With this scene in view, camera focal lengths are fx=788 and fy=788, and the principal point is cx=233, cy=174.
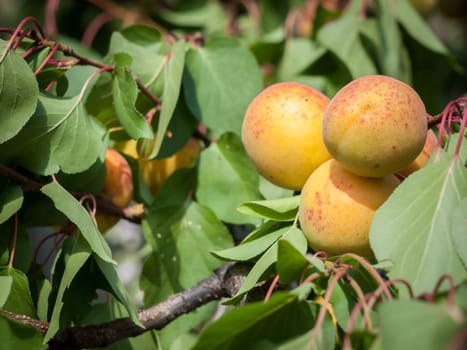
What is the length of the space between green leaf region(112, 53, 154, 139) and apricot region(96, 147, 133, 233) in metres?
0.07

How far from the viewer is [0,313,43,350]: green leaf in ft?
2.07

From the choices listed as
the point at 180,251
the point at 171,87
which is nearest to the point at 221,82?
the point at 171,87

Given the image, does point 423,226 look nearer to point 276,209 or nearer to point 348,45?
point 276,209

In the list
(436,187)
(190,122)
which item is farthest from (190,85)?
(436,187)

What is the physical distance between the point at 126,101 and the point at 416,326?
1.53 feet

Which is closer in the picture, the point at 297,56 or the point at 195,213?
the point at 195,213

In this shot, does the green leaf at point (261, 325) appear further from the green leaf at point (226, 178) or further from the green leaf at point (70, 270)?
the green leaf at point (226, 178)

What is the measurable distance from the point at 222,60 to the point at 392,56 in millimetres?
341

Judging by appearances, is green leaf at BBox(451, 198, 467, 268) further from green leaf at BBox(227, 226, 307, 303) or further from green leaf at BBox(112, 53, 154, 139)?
green leaf at BBox(112, 53, 154, 139)

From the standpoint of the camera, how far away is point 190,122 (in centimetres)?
95

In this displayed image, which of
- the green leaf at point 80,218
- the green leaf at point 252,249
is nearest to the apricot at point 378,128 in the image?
the green leaf at point 252,249

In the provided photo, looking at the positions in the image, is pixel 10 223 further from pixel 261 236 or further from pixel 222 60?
pixel 222 60

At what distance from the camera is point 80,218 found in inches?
26.7

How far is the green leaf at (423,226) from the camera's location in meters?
0.57
